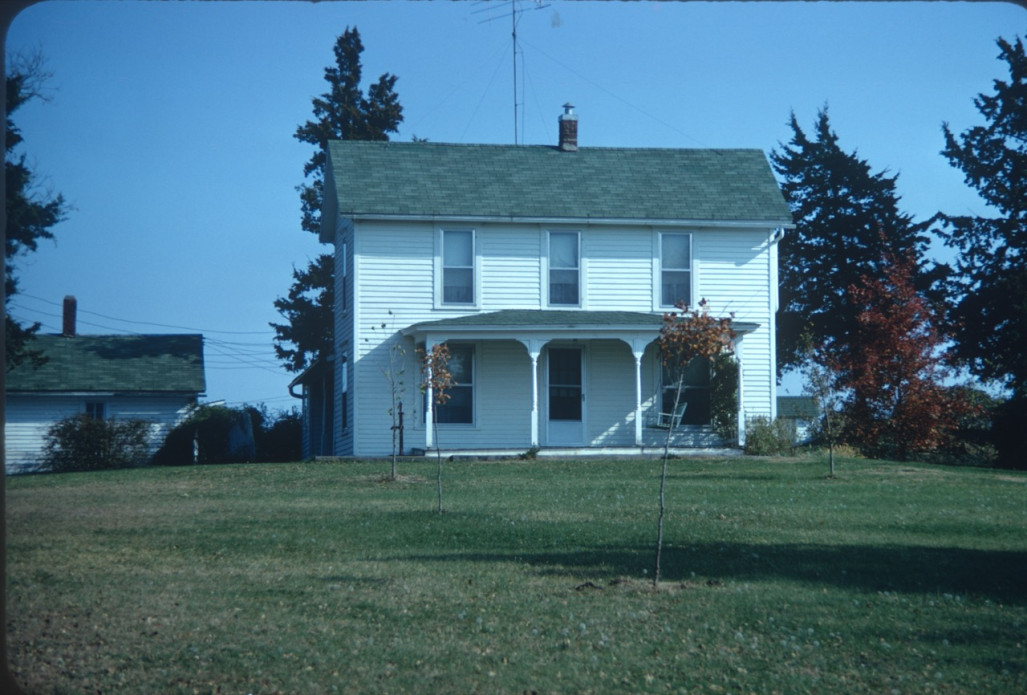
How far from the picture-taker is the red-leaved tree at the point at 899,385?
2702 cm

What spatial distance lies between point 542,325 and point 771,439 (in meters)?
5.39

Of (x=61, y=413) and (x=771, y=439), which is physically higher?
(x=61, y=413)

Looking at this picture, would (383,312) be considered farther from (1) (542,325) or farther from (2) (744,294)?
(2) (744,294)

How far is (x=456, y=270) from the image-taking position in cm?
2561

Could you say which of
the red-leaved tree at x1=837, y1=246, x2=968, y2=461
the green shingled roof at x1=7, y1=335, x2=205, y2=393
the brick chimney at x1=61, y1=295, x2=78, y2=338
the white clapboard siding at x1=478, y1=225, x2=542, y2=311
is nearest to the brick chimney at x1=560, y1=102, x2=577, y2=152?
the white clapboard siding at x1=478, y1=225, x2=542, y2=311

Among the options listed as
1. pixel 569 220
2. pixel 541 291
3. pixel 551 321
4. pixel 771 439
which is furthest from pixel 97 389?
pixel 771 439

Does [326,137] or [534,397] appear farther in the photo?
[326,137]

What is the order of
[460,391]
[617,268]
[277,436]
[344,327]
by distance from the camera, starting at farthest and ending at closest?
[277,436] → [344,327] → [617,268] → [460,391]

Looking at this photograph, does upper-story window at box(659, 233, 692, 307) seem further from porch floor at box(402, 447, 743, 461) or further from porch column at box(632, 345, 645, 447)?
porch floor at box(402, 447, 743, 461)

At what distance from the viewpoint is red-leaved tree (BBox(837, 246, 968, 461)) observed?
→ 27016 millimetres

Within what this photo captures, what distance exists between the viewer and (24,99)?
13.8 meters

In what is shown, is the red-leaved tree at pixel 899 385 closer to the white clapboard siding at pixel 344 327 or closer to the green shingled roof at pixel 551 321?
the green shingled roof at pixel 551 321

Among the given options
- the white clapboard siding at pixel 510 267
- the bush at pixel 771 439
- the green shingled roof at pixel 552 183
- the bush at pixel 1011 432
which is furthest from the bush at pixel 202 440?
the bush at pixel 1011 432

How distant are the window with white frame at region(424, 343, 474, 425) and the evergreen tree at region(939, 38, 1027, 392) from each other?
44.5 feet
